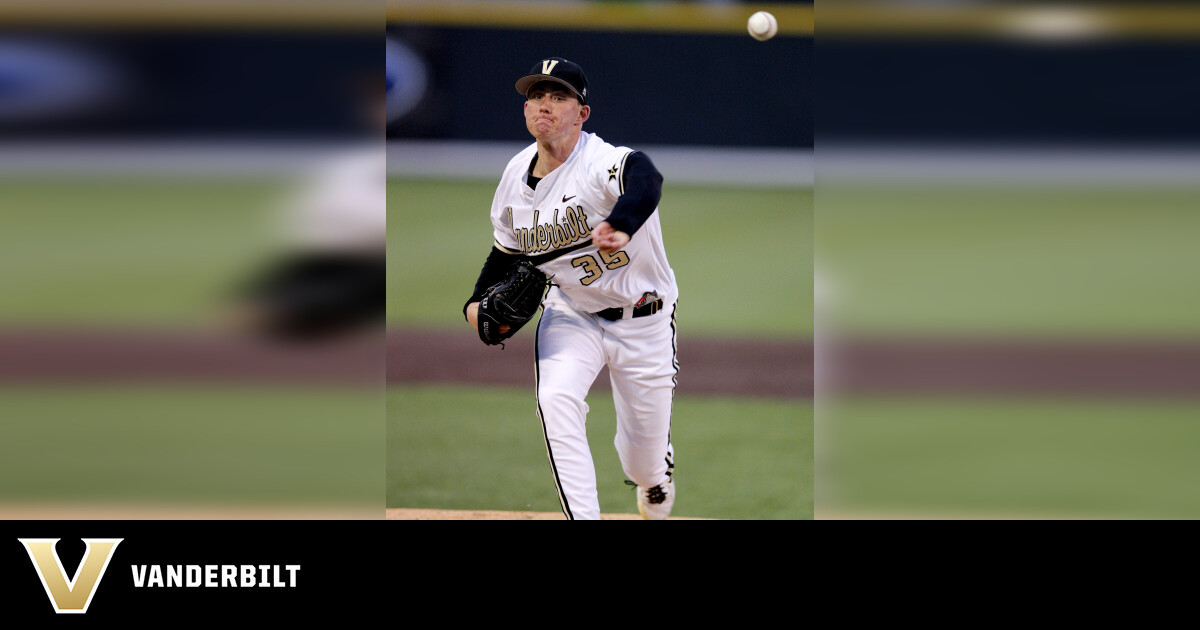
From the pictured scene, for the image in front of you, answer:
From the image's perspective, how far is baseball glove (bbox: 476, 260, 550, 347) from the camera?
10.4ft

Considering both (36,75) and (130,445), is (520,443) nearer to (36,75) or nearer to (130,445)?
(130,445)

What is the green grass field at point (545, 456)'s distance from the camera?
388 centimetres

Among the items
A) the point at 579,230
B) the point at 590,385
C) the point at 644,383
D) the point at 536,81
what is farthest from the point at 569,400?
the point at 536,81

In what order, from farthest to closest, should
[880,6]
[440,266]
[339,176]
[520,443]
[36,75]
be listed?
[440,266]
[520,443]
[880,6]
[36,75]
[339,176]

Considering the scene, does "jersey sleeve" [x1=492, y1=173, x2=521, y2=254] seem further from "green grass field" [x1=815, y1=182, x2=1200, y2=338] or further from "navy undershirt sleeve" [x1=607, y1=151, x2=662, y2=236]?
"green grass field" [x1=815, y1=182, x2=1200, y2=338]

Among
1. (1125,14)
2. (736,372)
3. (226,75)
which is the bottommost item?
(736,372)

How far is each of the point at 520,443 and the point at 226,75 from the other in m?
2.21

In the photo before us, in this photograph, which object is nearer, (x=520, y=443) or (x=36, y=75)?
(x=36, y=75)

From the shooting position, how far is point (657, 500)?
355cm

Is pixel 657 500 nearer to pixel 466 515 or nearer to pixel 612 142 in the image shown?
pixel 466 515

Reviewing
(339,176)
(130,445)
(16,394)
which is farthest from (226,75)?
(16,394)

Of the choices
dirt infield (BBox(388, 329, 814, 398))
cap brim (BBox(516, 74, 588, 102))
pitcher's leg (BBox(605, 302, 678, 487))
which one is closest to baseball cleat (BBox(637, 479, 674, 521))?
pitcher's leg (BBox(605, 302, 678, 487))

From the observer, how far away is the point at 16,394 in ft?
11.4

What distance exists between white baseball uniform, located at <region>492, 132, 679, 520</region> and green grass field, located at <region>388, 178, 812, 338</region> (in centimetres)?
93
